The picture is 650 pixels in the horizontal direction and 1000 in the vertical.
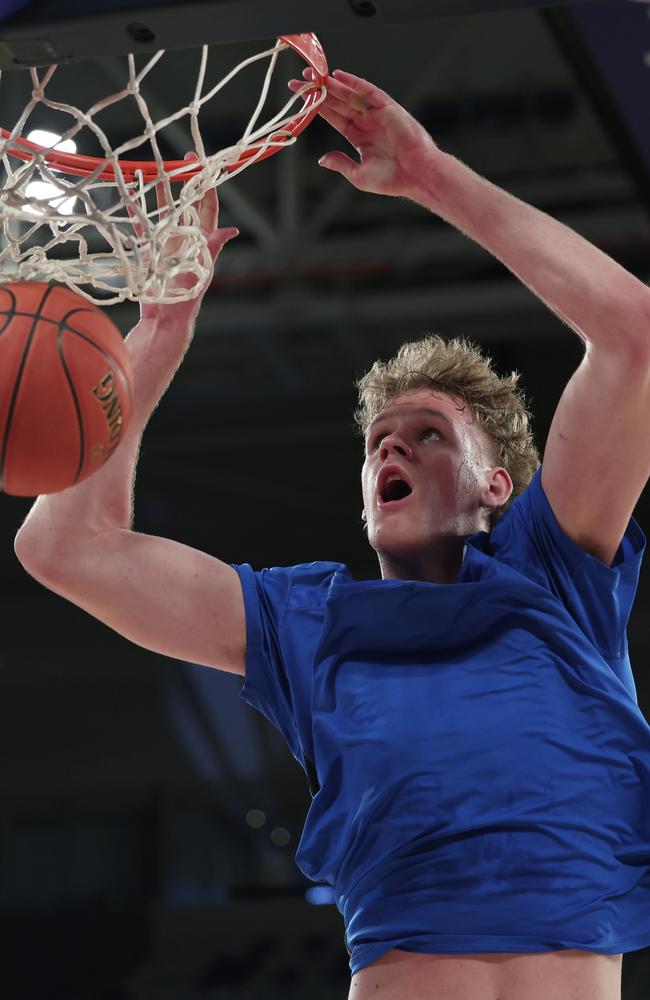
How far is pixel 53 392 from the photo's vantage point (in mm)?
1810

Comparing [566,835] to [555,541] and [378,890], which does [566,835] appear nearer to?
[378,890]

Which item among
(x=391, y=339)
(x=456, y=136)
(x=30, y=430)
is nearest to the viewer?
(x=30, y=430)

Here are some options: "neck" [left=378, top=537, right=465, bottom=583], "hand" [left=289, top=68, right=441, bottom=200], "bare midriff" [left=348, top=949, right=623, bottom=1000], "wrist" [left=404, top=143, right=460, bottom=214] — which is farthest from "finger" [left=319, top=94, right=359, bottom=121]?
"bare midriff" [left=348, top=949, right=623, bottom=1000]

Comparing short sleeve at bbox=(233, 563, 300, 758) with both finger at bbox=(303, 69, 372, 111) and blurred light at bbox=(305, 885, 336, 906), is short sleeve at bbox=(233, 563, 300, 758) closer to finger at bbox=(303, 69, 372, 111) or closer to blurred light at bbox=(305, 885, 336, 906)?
finger at bbox=(303, 69, 372, 111)

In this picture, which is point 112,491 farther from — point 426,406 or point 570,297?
point 570,297

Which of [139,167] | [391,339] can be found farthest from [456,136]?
[139,167]

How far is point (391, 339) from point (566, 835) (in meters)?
7.04

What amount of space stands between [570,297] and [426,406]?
493 millimetres

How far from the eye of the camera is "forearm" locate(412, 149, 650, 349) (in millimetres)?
2098

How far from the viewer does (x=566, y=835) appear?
206 cm

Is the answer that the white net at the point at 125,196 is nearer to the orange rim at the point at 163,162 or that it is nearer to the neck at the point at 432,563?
the orange rim at the point at 163,162

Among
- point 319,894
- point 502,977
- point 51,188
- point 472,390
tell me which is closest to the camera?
point 502,977

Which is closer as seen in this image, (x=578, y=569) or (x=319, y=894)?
(x=578, y=569)

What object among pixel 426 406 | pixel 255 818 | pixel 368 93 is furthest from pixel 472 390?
pixel 255 818
